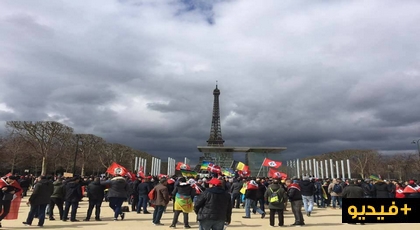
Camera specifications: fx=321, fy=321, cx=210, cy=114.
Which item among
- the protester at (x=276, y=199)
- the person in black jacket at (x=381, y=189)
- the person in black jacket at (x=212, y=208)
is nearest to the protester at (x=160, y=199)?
the protester at (x=276, y=199)

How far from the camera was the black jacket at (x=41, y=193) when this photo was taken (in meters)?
9.57

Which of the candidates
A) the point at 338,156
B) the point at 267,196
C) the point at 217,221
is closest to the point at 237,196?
the point at 267,196

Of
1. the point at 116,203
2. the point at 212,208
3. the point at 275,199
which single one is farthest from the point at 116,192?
the point at 212,208

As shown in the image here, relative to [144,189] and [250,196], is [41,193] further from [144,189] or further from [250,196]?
[250,196]

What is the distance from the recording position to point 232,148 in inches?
2356

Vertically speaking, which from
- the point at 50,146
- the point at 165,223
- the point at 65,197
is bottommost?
the point at 165,223

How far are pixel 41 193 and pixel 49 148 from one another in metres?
34.1

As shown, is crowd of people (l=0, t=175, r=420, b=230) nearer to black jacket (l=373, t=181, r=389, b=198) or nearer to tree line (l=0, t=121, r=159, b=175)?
black jacket (l=373, t=181, r=389, b=198)

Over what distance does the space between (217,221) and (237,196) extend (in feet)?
29.1

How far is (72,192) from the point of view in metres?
10.7

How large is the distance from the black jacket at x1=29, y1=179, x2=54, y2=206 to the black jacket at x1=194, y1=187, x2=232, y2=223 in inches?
227

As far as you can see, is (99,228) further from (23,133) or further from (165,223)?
(23,133)

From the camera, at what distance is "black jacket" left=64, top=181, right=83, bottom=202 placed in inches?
422

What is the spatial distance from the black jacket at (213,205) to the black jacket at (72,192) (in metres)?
6.04
